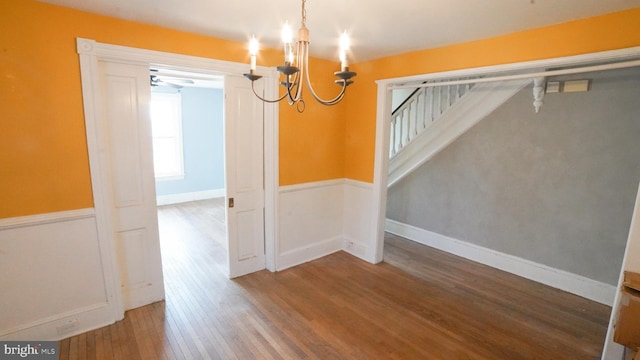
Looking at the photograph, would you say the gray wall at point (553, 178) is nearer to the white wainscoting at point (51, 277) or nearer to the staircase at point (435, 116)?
the staircase at point (435, 116)

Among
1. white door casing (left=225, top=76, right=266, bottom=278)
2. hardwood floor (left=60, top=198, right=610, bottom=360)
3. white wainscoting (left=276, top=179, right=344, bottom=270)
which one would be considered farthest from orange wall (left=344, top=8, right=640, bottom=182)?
hardwood floor (left=60, top=198, right=610, bottom=360)

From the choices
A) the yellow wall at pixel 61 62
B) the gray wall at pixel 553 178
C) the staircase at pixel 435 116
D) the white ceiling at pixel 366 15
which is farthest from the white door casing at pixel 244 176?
the gray wall at pixel 553 178

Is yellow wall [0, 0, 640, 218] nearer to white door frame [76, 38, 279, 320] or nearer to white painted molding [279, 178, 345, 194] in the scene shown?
white door frame [76, 38, 279, 320]

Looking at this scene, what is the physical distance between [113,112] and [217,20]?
112cm

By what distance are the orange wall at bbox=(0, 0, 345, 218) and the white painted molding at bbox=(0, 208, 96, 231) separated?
0.04m

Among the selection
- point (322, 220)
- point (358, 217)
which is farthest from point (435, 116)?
point (322, 220)

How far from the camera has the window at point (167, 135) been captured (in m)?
6.09

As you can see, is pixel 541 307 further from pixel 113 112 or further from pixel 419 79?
pixel 113 112

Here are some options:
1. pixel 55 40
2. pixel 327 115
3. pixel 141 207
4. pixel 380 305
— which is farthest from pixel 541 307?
pixel 55 40

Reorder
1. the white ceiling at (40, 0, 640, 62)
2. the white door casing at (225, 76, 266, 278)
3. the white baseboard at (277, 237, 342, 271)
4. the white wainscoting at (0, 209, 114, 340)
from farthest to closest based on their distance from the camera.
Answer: the white baseboard at (277, 237, 342, 271), the white door casing at (225, 76, 266, 278), the white wainscoting at (0, 209, 114, 340), the white ceiling at (40, 0, 640, 62)

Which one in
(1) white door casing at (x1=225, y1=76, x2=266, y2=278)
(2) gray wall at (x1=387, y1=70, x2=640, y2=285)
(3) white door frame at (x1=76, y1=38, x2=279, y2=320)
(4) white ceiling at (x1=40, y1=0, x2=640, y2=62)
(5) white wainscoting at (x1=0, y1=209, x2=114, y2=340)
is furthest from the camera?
(1) white door casing at (x1=225, y1=76, x2=266, y2=278)

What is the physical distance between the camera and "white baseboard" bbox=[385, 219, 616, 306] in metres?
2.94

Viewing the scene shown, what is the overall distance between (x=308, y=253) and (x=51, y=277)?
7.96ft

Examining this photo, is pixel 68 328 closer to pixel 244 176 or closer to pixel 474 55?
pixel 244 176
